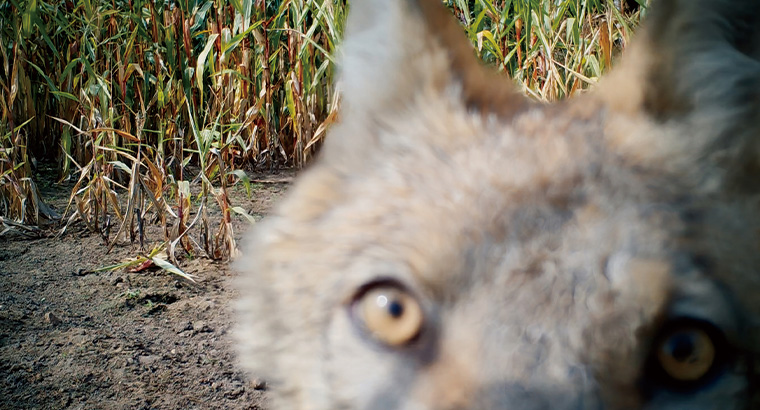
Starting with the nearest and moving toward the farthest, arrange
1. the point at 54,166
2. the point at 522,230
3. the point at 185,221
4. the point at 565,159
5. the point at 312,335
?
the point at 522,230
the point at 565,159
the point at 312,335
the point at 185,221
the point at 54,166

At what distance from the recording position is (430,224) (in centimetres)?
130

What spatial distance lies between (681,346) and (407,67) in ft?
3.06

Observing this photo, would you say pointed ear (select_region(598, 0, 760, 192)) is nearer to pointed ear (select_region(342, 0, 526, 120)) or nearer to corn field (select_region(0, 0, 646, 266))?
pointed ear (select_region(342, 0, 526, 120))

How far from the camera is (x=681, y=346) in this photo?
3.89 feet

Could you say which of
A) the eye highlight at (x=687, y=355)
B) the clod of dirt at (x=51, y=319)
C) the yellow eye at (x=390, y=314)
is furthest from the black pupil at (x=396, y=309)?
the clod of dirt at (x=51, y=319)

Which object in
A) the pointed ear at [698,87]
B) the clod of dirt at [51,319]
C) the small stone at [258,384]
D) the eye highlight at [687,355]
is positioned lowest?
the small stone at [258,384]

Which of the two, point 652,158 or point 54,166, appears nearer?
point 652,158

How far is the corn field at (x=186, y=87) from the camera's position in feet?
11.6

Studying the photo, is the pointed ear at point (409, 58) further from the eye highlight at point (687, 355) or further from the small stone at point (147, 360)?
the small stone at point (147, 360)

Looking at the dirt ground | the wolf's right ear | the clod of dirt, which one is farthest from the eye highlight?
the clod of dirt

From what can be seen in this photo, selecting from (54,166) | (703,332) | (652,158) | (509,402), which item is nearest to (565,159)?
(652,158)

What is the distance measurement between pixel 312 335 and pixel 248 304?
0.39m

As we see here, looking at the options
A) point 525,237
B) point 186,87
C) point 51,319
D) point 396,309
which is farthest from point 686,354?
point 186,87

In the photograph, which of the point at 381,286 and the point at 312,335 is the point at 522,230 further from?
the point at 312,335
